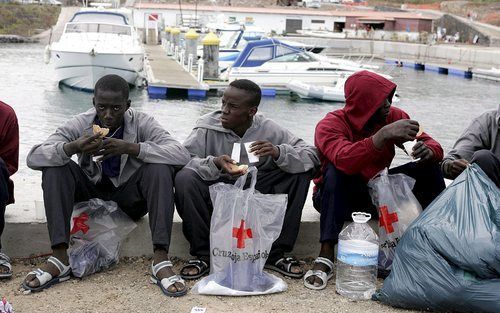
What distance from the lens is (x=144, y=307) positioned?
3482 millimetres

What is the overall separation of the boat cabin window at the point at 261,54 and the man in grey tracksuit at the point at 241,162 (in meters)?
19.5

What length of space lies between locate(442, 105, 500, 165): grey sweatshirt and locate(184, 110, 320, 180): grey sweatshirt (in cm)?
83

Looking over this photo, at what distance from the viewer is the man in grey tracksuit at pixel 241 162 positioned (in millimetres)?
3824

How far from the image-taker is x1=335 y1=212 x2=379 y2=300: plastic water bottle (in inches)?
143

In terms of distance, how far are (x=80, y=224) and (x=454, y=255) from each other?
1.96 meters

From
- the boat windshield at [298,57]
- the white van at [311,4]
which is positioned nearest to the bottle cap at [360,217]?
the boat windshield at [298,57]

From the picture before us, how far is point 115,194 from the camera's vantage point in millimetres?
3938

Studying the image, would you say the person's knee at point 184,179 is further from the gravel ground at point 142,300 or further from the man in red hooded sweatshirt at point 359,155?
the man in red hooded sweatshirt at point 359,155

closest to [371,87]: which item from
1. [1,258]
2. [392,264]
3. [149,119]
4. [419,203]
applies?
[419,203]

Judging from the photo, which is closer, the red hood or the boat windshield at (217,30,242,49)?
the red hood

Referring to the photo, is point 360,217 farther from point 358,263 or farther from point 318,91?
point 318,91

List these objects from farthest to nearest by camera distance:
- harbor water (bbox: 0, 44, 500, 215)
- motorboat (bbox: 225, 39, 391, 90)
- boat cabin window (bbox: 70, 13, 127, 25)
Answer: boat cabin window (bbox: 70, 13, 127, 25)
motorboat (bbox: 225, 39, 391, 90)
harbor water (bbox: 0, 44, 500, 215)

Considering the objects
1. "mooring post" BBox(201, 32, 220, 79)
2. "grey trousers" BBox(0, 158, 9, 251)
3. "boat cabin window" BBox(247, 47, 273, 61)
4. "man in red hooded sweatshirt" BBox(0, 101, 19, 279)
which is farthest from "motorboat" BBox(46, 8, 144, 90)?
"grey trousers" BBox(0, 158, 9, 251)

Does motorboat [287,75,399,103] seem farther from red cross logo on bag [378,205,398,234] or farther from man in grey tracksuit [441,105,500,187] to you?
red cross logo on bag [378,205,398,234]
